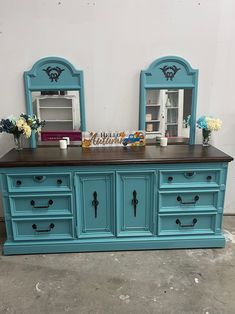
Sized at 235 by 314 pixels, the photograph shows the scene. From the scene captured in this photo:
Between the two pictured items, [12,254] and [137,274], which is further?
[12,254]

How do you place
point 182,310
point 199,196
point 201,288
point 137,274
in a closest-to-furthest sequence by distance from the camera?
point 182,310
point 201,288
point 137,274
point 199,196

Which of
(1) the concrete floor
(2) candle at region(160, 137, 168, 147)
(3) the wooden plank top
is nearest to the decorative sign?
(3) the wooden plank top

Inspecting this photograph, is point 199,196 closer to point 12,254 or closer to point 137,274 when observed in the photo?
point 137,274

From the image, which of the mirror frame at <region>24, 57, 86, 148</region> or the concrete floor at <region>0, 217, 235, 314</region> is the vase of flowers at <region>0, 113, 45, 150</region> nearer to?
the mirror frame at <region>24, 57, 86, 148</region>

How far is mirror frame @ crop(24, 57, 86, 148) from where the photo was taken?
7.73ft

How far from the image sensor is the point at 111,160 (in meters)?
2.03

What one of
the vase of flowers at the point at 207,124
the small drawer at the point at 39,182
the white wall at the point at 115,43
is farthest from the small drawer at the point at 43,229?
the vase of flowers at the point at 207,124

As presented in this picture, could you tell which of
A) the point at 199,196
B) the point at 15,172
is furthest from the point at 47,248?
the point at 199,196

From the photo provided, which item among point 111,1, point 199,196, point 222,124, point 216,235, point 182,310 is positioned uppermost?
point 111,1

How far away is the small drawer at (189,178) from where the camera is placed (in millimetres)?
2112

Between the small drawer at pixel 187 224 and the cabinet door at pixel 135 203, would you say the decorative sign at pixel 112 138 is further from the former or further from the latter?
the small drawer at pixel 187 224

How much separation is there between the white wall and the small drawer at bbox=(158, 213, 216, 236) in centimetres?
95

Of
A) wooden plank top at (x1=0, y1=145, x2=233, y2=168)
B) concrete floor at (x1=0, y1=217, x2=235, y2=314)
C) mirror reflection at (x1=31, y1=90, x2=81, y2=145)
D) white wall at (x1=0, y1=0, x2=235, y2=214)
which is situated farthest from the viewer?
mirror reflection at (x1=31, y1=90, x2=81, y2=145)

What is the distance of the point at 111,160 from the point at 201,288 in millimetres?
1096
